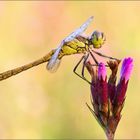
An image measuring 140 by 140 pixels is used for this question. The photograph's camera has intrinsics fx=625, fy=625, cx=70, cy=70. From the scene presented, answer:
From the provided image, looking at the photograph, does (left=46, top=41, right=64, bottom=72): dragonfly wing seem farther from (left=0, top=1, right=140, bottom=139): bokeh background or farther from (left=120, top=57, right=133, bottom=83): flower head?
(left=0, top=1, right=140, bottom=139): bokeh background

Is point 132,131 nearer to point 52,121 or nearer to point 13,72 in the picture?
point 52,121

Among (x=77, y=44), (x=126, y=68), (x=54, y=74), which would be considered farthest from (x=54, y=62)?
(x=54, y=74)

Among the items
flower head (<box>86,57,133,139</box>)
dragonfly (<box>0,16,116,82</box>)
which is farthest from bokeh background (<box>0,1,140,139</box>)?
flower head (<box>86,57,133,139</box>)

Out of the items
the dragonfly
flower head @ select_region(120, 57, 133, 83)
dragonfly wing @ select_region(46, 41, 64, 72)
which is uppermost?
the dragonfly

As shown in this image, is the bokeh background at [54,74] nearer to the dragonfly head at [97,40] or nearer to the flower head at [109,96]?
the dragonfly head at [97,40]

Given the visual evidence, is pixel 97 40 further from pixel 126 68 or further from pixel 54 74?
pixel 54 74

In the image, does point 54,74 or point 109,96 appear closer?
point 109,96

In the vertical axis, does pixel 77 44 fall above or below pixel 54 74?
above

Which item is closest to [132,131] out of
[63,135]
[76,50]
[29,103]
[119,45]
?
[63,135]
